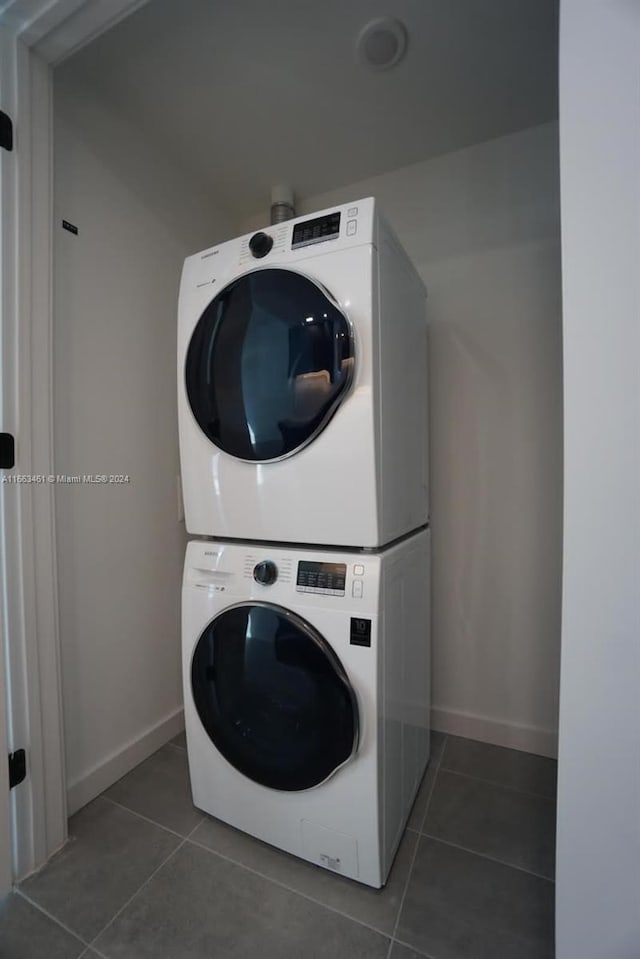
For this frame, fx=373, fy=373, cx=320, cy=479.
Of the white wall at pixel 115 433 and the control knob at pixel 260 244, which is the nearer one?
the control knob at pixel 260 244

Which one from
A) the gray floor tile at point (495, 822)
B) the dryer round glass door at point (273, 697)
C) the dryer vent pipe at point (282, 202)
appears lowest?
the gray floor tile at point (495, 822)

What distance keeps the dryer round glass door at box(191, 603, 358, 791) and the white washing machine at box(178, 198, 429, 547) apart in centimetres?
25

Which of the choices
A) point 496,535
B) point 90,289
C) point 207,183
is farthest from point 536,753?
point 207,183

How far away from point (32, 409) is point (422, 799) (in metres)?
1.75

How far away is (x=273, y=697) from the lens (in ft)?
3.18

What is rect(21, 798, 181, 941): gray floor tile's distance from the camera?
94 cm

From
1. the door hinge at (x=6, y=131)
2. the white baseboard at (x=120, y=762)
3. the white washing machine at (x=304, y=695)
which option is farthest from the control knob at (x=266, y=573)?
the door hinge at (x=6, y=131)

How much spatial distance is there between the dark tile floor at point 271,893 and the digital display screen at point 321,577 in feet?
2.61

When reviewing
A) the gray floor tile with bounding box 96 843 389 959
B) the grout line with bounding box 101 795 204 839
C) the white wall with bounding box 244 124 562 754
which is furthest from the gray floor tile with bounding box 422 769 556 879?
the grout line with bounding box 101 795 204 839

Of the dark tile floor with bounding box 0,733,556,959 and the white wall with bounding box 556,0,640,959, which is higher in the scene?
the white wall with bounding box 556,0,640,959

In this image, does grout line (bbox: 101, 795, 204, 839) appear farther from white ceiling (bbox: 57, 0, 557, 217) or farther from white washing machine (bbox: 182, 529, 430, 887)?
white ceiling (bbox: 57, 0, 557, 217)

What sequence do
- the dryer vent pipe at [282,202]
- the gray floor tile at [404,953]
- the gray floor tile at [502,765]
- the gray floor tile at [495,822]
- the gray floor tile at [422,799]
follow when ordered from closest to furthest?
the gray floor tile at [404,953], the gray floor tile at [495,822], the gray floor tile at [422,799], the gray floor tile at [502,765], the dryer vent pipe at [282,202]

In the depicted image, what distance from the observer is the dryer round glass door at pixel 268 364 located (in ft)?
2.98

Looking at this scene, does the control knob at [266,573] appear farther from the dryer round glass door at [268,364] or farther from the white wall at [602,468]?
the white wall at [602,468]
